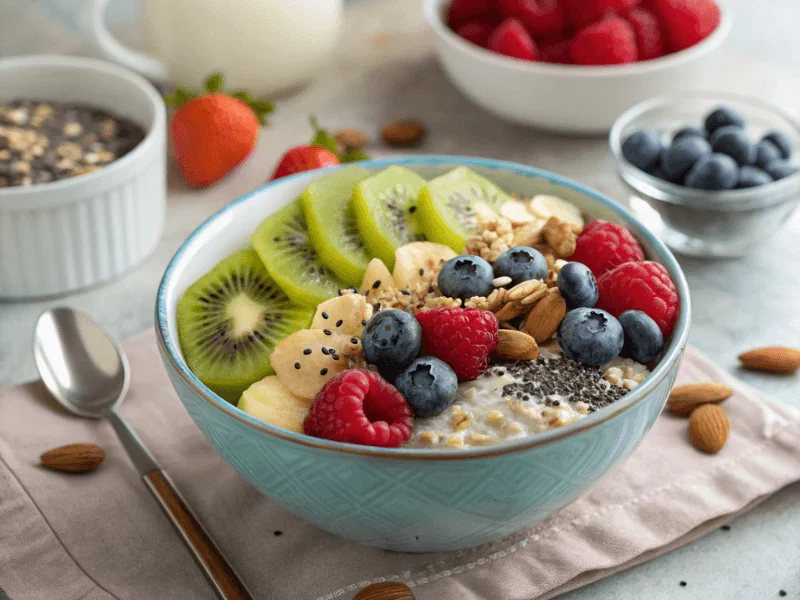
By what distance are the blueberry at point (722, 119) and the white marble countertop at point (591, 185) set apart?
0.20 m

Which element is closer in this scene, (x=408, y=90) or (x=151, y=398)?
(x=151, y=398)

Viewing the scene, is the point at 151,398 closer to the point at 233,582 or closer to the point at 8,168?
the point at 233,582

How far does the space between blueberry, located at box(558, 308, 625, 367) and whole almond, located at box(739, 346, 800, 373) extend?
0.44 metres

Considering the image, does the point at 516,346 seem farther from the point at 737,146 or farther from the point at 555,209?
the point at 737,146

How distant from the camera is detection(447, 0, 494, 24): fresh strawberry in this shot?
6.17ft

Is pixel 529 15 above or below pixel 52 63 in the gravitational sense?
above

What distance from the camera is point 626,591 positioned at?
101cm

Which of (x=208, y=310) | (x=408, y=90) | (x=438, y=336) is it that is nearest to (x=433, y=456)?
(x=438, y=336)

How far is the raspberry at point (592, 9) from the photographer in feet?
5.74

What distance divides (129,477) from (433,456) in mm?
487

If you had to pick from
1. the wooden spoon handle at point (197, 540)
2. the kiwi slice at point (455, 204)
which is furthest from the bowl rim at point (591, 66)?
the wooden spoon handle at point (197, 540)

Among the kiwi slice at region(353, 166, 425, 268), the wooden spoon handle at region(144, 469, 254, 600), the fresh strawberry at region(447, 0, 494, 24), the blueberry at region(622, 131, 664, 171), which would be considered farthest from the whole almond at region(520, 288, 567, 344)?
the fresh strawberry at region(447, 0, 494, 24)

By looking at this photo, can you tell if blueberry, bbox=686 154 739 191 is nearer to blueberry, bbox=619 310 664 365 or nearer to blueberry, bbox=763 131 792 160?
blueberry, bbox=763 131 792 160

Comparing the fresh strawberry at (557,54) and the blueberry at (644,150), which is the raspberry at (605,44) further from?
the blueberry at (644,150)
